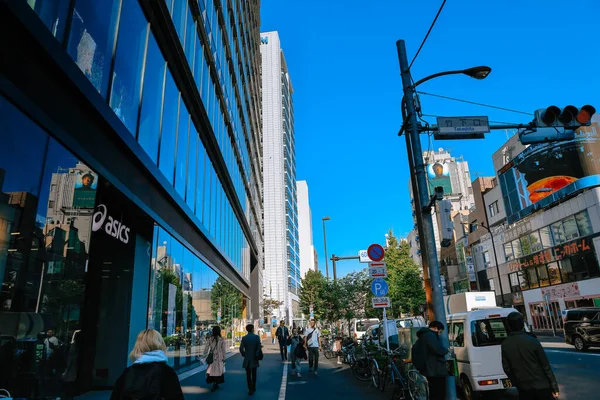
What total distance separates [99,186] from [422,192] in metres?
6.85

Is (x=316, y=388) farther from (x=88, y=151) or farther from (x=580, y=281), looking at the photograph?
(x=580, y=281)

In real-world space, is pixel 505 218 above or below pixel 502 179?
below

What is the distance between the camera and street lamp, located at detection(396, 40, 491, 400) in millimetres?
8094

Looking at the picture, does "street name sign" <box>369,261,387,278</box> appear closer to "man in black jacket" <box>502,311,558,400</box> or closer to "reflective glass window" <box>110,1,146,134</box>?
"man in black jacket" <box>502,311,558,400</box>

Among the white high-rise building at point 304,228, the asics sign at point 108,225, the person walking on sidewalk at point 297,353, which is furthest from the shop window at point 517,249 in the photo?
the white high-rise building at point 304,228

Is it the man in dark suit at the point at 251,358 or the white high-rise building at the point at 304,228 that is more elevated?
the white high-rise building at the point at 304,228

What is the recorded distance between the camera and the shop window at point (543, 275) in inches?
1674

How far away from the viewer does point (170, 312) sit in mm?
12938

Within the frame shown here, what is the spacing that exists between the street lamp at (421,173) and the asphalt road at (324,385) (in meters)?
3.04

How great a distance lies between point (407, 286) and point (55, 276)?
42.5 meters

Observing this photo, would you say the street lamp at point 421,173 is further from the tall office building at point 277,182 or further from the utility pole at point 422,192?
the tall office building at point 277,182

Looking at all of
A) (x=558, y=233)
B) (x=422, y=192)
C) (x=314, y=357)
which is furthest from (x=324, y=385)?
(x=558, y=233)

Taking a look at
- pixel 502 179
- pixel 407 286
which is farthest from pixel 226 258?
pixel 502 179

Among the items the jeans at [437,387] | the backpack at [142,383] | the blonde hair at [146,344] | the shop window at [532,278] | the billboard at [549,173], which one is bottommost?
the jeans at [437,387]
